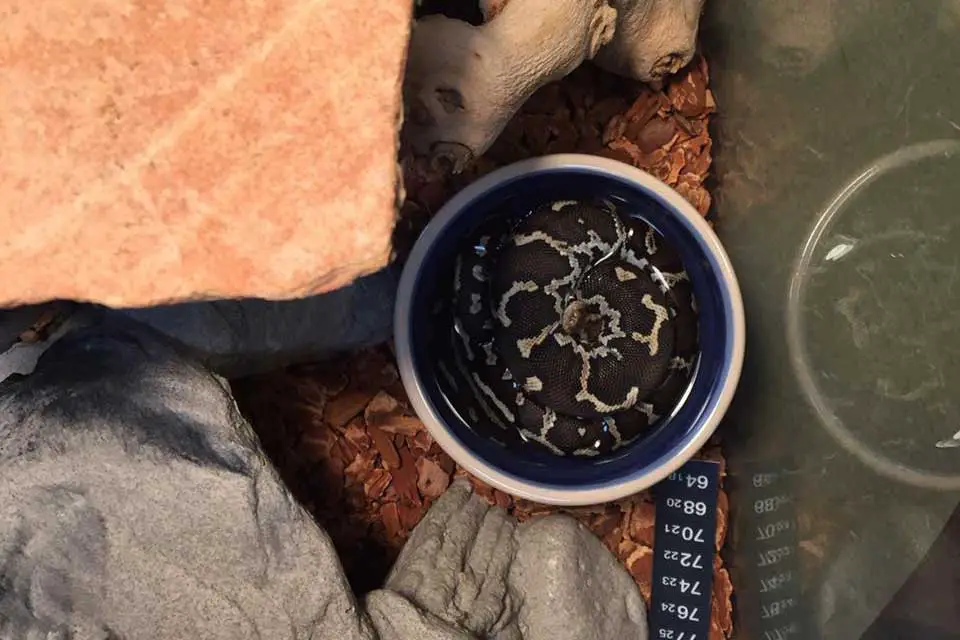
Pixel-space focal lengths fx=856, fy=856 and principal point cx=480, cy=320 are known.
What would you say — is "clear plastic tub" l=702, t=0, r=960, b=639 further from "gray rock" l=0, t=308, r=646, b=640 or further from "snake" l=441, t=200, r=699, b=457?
"gray rock" l=0, t=308, r=646, b=640

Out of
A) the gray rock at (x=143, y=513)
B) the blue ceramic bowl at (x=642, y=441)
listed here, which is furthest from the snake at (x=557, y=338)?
the gray rock at (x=143, y=513)

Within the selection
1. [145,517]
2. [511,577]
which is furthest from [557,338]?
[145,517]

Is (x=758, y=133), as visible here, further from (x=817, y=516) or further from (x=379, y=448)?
(x=379, y=448)

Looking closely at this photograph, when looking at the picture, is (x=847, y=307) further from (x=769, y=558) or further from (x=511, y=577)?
(x=511, y=577)

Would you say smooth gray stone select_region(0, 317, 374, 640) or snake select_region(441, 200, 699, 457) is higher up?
smooth gray stone select_region(0, 317, 374, 640)

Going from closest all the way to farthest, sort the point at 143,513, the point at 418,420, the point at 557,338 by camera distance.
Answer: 1. the point at 143,513
2. the point at 557,338
3. the point at 418,420

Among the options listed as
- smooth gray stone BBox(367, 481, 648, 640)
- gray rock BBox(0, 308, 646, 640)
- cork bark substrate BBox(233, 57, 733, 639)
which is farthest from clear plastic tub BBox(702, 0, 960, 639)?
gray rock BBox(0, 308, 646, 640)

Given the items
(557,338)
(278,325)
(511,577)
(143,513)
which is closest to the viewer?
(143,513)
